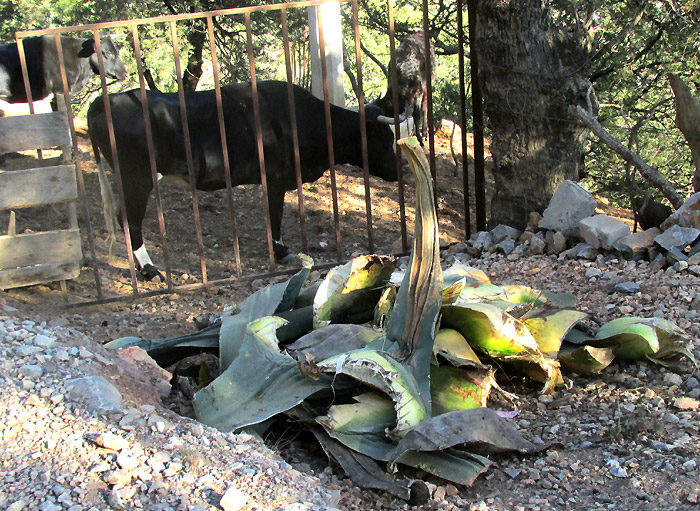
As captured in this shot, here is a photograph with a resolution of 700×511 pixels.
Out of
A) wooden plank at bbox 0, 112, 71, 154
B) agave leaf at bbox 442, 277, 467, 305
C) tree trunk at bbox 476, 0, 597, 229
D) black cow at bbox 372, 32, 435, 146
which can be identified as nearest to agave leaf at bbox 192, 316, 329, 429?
agave leaf at bbox 442, 277, 467, 305

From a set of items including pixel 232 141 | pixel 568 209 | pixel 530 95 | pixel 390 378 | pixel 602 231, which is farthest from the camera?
pixel 232 141

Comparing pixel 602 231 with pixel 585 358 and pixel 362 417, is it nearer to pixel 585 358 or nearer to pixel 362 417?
pixel 585 358

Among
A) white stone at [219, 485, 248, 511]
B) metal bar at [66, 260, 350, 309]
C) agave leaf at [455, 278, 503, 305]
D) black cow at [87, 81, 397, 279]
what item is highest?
black cow at [87, 81, 397, 279]

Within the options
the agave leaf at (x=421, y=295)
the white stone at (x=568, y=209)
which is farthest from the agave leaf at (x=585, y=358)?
the white stone at (x=568, y=209)

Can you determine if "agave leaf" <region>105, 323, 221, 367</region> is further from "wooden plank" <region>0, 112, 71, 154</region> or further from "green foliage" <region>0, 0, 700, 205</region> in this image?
"green foliage" <region>0, 0, 700, 205</region>

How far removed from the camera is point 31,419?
2635mm

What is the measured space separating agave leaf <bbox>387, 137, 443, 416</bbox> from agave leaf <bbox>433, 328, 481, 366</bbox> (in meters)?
0.10

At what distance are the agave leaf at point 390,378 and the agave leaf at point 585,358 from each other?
87cm

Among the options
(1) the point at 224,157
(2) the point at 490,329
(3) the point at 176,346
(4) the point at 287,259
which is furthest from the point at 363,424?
(4) the point at 287,259

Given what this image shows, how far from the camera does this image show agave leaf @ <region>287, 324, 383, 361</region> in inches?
124

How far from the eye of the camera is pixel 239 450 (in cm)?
267

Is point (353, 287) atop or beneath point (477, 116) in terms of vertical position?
beneath

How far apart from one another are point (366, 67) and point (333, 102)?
7.08 m

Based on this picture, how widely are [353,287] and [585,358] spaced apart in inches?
42.8
